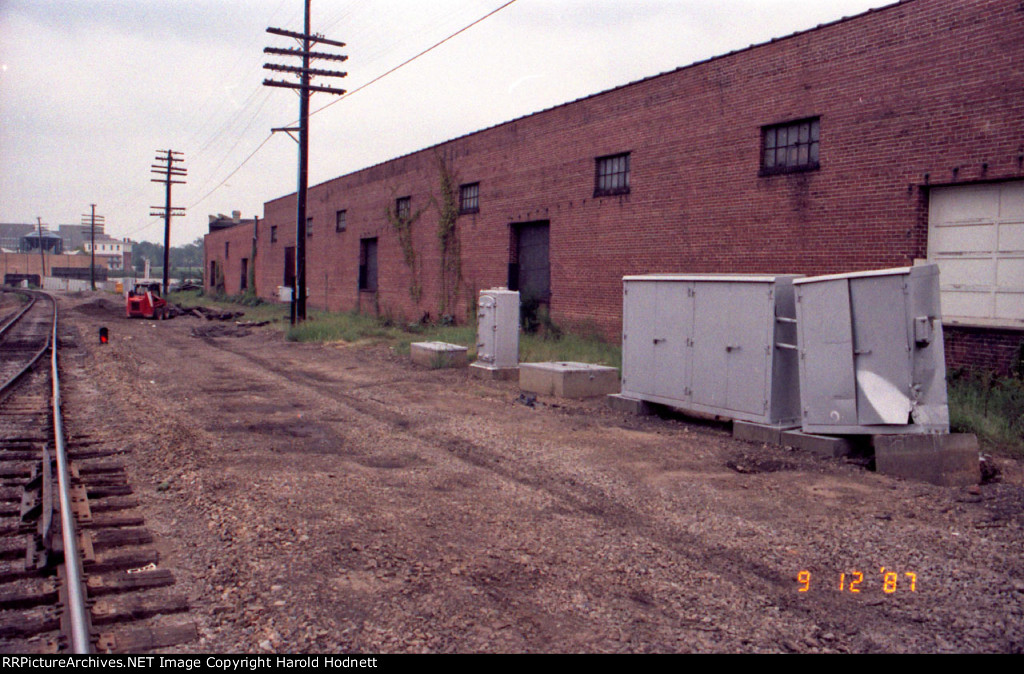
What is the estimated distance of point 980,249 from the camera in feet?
36.0

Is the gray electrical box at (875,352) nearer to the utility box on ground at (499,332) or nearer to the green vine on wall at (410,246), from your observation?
the utility box on ground at (499,332)

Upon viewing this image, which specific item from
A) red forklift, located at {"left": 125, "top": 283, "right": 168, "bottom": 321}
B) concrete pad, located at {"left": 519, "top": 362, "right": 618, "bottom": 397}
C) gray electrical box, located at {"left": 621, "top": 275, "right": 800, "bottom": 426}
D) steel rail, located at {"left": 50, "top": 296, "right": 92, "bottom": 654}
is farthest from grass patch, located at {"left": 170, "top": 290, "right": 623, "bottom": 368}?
steel rail, located at {"left": 50, "top": 296, "right": 92, "bottom": 654}

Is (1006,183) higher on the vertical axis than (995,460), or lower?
higher

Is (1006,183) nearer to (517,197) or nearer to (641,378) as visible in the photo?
(641,378)

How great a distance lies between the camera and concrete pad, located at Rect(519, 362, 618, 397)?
474 inches

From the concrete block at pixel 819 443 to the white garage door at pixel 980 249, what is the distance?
15.7 ft

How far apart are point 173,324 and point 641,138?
20794 mm

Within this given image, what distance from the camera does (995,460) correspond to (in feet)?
24.7

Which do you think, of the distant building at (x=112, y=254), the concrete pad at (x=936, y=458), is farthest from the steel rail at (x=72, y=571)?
the distant building at (x=112, y=254)

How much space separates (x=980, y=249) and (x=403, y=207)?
66.7ft

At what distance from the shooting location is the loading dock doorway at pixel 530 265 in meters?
20.1

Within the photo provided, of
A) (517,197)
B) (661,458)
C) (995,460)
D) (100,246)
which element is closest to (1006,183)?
(995,460)

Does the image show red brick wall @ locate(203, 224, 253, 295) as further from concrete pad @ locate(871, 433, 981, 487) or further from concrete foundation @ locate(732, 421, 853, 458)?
concrete pad @ locate(871, 433, 981, 487)

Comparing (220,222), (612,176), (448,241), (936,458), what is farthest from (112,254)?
(936,458)
